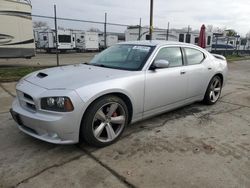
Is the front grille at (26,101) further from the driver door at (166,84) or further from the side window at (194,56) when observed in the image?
the side window at (194,56)

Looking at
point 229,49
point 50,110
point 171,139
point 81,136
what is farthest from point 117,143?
point 229,49

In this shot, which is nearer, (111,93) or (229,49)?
(111,93)

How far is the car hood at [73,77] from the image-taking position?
305cm

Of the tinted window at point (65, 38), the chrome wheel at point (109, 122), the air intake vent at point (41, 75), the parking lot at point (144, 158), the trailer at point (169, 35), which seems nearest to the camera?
the parking lot at point (144, 158)

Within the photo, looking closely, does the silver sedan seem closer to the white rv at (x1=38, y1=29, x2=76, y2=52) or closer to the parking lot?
the parking lot

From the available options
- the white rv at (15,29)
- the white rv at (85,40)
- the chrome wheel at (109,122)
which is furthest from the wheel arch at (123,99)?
the white rv at (85,40)

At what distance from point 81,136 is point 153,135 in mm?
1206

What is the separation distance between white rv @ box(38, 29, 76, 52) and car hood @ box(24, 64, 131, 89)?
2516cm

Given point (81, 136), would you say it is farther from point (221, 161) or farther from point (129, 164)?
point (221, 161)

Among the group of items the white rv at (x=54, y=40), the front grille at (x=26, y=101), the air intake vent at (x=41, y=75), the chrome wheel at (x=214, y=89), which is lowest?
the chrome wheel at (x=214, y=89)

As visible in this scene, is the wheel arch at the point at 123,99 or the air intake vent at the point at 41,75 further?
the air intake vent at the point at 41,75

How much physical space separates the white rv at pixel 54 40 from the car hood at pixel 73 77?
2516 centimetres

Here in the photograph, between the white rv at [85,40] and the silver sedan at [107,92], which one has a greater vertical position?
the white rv at [85,40]

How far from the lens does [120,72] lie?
11.7 feet
